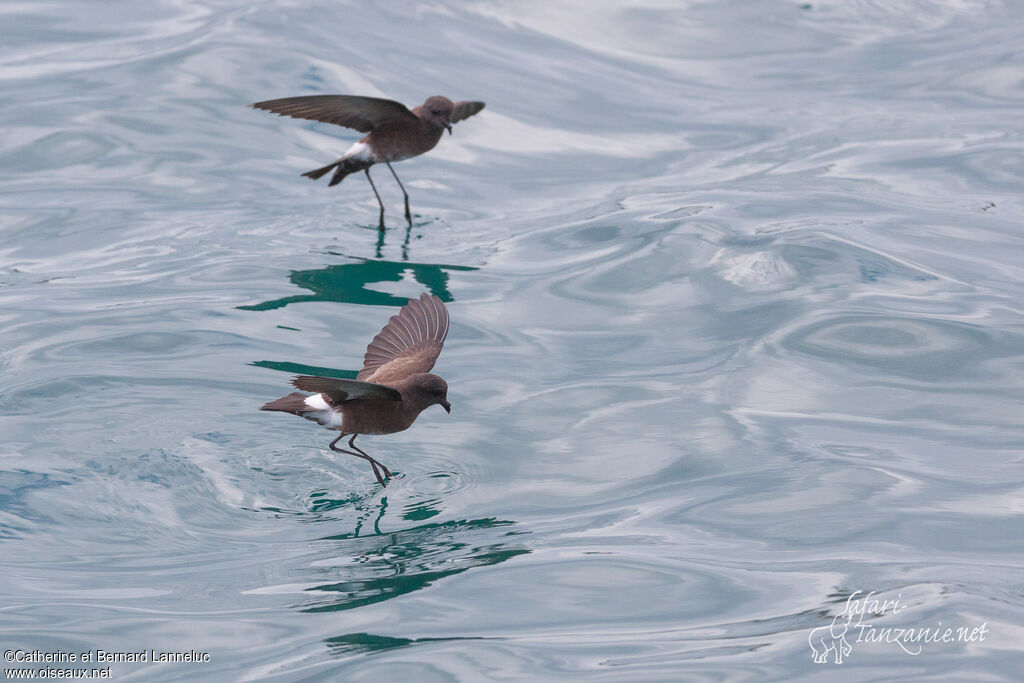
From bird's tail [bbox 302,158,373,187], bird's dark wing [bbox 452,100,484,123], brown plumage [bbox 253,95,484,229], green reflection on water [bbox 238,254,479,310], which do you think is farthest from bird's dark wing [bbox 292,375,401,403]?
bird's dark wing [bbox 452,100,484,123]

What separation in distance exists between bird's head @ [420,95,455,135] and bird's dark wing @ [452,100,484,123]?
0.49 metres

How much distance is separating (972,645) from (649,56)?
10.1 m

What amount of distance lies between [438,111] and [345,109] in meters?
0.77

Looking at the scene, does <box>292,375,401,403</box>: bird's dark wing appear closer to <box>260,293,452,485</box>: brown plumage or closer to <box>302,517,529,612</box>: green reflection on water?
<box>260,293,452,485</box>: brown plumage

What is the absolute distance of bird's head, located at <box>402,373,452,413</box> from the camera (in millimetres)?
5590

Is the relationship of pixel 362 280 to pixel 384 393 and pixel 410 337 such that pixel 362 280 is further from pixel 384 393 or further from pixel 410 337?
pixel 384 393

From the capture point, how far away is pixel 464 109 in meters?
9.82

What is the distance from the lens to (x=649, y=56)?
1359cm

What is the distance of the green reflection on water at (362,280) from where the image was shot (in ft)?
26.2

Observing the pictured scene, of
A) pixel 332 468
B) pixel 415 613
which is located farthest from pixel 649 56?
pixel 415 613

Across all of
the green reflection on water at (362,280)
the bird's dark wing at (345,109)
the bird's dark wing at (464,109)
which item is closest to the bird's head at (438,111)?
the bird's dark wing at (345,109)

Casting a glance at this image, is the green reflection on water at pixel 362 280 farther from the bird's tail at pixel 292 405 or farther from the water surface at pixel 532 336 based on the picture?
the bird's tail at pixel 292 405

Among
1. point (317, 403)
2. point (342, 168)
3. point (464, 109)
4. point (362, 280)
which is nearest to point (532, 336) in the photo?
point (362, 280)

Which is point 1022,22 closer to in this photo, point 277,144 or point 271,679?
point 277,144
